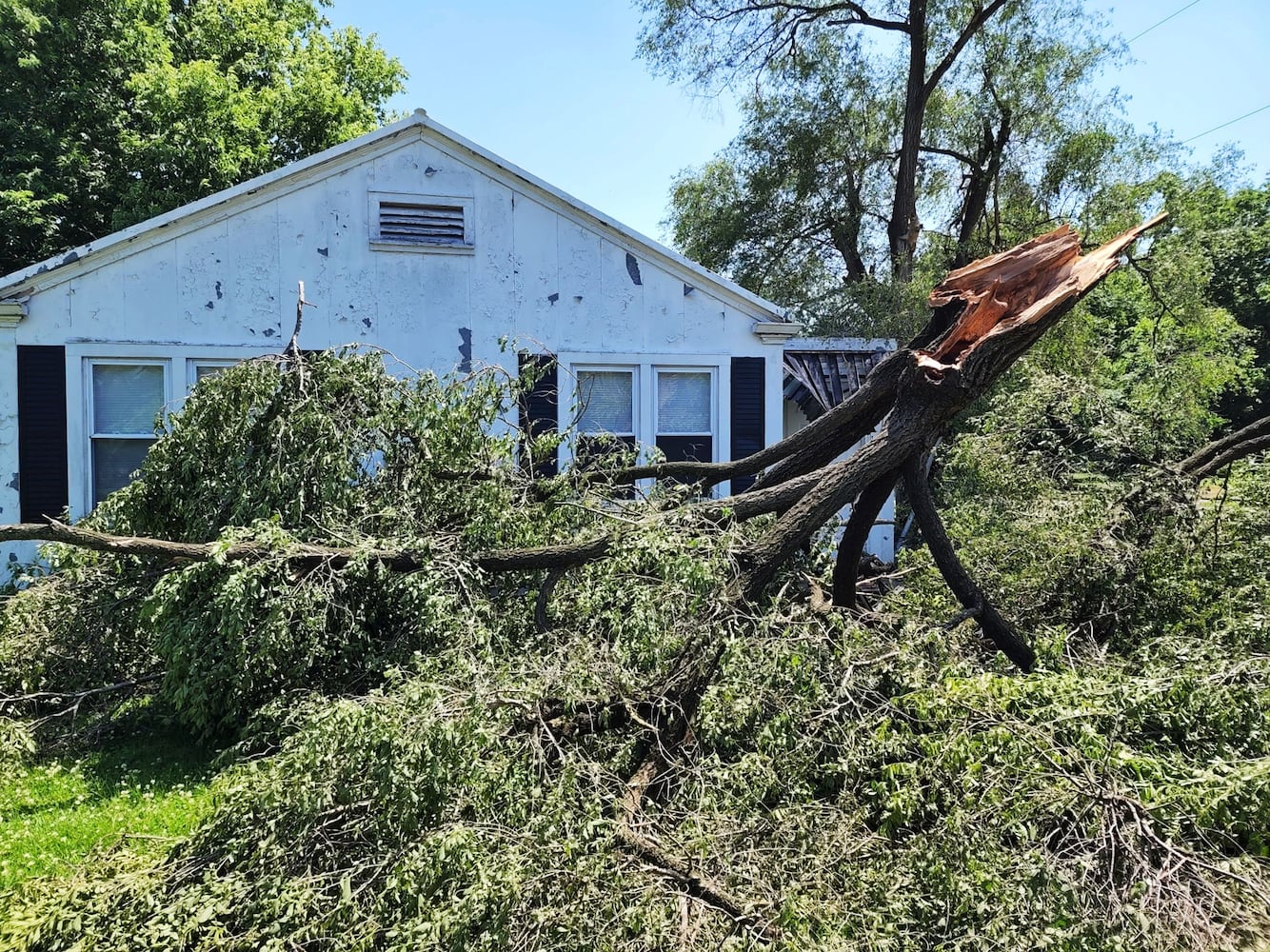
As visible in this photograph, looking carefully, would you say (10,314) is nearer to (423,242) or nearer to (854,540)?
(423,242)

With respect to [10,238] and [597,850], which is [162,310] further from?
[10,238]

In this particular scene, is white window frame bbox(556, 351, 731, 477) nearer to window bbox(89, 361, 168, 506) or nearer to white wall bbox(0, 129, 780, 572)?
white wall bbox(0, 129, 780, 572)

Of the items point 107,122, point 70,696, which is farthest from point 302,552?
point 107,122

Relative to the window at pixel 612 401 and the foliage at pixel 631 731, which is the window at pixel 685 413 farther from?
the foliage at pixel 631 731

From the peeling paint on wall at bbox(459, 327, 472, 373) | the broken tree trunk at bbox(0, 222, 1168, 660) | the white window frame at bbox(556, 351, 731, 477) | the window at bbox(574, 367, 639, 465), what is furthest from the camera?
the window at bbox(574, 367, 639, 465)

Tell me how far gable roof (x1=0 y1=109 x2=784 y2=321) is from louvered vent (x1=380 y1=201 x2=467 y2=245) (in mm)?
549

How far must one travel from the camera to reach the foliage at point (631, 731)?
2398 millimetres

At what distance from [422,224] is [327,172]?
0.99 m

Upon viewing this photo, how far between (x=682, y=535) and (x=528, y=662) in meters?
0.93

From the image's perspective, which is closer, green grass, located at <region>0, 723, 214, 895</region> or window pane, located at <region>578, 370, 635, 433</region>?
green grass, located at <region>0, 723, 214, 895</region>

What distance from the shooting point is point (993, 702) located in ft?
9.80

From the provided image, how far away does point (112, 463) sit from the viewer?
7320 mm

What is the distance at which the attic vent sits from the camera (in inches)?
309

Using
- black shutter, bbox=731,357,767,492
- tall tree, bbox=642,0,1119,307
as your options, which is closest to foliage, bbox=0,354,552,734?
black shutter, bbox=731,357,767,492
